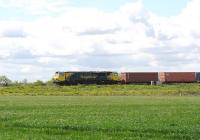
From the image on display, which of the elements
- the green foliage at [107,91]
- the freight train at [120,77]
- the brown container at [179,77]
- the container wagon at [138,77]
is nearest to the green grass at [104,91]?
the green foliage at [107,91]

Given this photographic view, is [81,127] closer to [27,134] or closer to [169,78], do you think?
[27,134]

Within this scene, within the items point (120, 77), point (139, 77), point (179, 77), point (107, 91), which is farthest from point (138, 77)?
point (107, 91)

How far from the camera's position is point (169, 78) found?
12238 cm

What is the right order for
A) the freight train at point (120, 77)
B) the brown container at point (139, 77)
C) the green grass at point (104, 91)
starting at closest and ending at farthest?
the green grass at point (104, 91) < the freight train at point (120, 77) < the brown container at point (139, 77)

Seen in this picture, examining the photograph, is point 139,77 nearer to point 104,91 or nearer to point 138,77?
point 138,77

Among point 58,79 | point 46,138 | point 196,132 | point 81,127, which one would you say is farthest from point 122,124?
point 58,79

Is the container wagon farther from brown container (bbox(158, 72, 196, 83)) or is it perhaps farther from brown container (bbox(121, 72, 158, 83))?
brown container (bbox(158, 72, 196, 83))

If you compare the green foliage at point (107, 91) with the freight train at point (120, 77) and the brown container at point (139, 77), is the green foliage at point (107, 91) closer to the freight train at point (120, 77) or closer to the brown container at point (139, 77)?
the freight train at point (120, 77)

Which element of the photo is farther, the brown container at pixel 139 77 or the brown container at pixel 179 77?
the brown container at pixel 179 77

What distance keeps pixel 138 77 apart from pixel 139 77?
1.15ft

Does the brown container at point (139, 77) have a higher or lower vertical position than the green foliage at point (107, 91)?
higher

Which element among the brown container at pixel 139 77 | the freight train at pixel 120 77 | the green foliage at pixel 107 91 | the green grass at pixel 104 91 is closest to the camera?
the green foliage at pixel 107 91

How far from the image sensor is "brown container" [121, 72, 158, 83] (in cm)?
12044

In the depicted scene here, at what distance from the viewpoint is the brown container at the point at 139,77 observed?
120 meters
